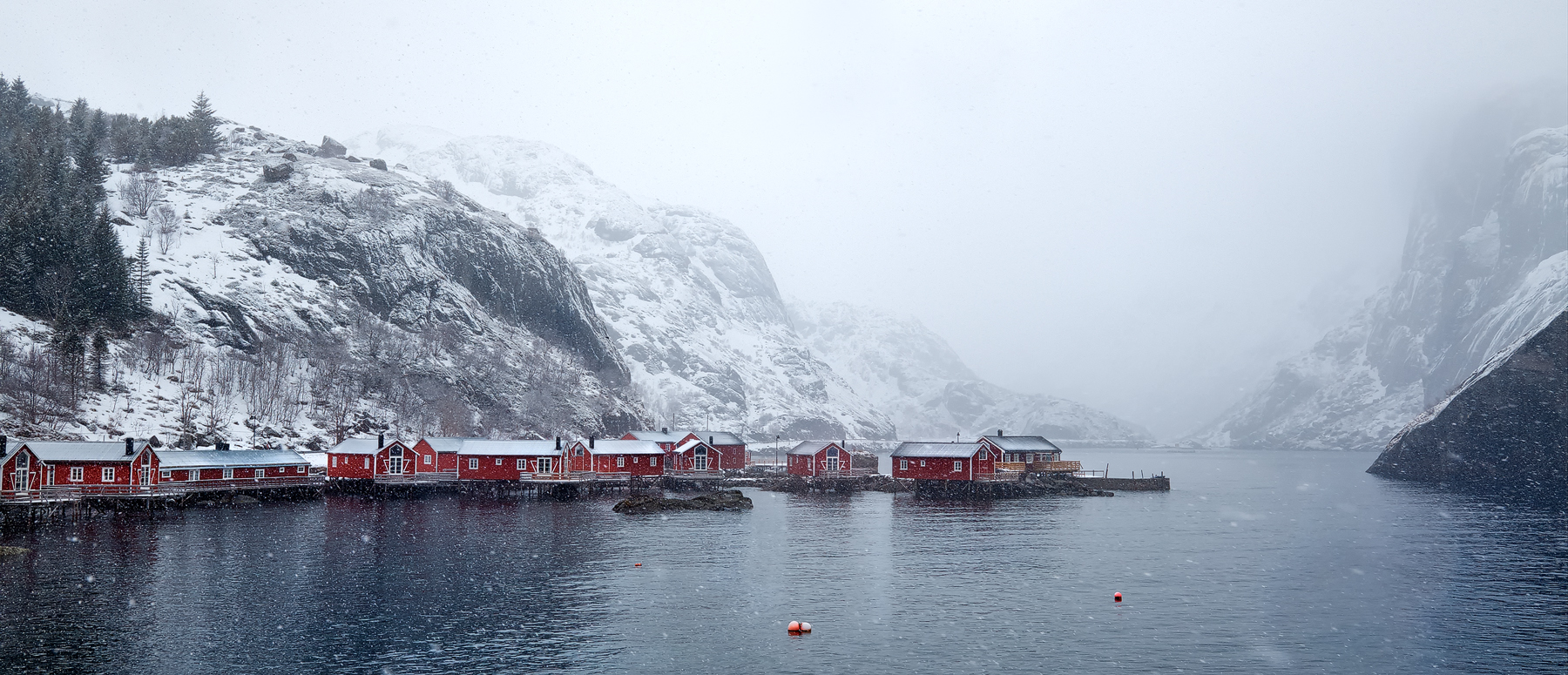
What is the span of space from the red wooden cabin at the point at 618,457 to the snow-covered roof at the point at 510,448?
315 cm

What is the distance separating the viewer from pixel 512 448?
108125 millimetres

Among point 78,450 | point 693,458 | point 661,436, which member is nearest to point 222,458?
point 78,450

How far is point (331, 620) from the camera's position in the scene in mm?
39531

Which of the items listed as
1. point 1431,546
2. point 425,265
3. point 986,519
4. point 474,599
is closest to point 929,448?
point 986,519

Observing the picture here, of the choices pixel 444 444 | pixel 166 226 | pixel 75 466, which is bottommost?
pixel 75 466

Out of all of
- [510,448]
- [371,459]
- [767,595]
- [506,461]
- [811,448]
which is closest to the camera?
[767,595]

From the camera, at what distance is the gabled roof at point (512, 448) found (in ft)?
353

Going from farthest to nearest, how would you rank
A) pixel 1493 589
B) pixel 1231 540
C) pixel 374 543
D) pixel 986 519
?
1. pixel 986 519
2. pixel 1231 540
3. pixel 374 543
4. pixel 1493 589

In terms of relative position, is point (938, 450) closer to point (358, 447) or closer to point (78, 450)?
point (358, 447)

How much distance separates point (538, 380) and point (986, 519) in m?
117

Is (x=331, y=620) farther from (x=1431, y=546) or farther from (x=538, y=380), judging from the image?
(x=538, y=380)

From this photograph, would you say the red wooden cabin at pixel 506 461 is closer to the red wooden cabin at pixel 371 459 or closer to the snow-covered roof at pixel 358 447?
the red wooden cabin at pixel 371 459

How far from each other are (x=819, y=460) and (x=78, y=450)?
83333 millimetres

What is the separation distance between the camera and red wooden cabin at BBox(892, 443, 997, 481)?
4449 inches
